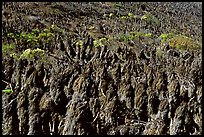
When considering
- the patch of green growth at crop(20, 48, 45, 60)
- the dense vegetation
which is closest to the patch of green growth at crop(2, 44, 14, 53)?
the dense vegetation

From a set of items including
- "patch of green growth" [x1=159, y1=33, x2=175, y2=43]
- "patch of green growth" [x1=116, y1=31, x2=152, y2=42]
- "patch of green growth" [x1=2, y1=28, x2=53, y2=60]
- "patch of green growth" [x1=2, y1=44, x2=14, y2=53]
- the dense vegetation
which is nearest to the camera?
the dense vegetation

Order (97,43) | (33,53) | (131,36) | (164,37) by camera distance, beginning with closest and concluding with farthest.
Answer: (33,53) → (97,43) → (131,36) → (164,37)

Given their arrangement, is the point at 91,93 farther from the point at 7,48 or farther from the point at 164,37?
the point at 164,37

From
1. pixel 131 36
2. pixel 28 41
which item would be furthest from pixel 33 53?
pixel 131 36

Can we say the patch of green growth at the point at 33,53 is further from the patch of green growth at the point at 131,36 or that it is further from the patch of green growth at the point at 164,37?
the patch of green growth at the point at 164,37

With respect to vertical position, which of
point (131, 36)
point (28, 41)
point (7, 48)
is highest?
point (7, 48)

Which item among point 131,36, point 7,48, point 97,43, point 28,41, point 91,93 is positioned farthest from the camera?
point 131,36

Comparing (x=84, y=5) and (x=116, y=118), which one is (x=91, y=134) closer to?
(x=116, y=118)

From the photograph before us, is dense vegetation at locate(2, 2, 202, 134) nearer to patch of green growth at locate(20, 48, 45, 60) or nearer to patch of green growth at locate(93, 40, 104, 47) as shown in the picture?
patch of green growth at locate(20, 48, 45, 60)

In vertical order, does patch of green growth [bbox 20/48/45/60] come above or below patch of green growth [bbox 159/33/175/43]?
above

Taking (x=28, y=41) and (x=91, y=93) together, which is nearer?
(x=91, y=93)

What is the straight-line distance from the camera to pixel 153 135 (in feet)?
23.0

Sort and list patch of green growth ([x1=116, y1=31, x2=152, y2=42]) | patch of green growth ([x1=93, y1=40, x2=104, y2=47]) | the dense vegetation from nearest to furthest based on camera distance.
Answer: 1. the dense vegetation
2. patch of green growth ([x1=93, y1=40, x2=104, y2=47])
3. patch of green growth ([x1=116, y1=31, x2=152, y2=42])

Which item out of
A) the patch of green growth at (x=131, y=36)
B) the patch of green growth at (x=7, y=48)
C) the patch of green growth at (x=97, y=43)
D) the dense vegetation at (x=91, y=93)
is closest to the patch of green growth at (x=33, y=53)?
the dense vegetation at (x=91, y=93)
